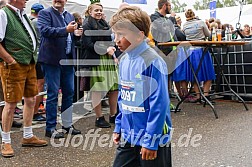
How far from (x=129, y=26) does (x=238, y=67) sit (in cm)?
522

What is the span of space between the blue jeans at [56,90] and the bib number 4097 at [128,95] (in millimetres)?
2167

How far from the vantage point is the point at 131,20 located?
227 centimetres

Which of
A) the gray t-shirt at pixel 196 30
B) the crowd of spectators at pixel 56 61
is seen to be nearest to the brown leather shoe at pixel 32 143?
the crowd of spectators at pixel 56 61

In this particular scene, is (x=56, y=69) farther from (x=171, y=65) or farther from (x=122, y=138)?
(x=171, y=65)

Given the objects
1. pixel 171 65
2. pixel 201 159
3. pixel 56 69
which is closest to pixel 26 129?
pixel 56 69

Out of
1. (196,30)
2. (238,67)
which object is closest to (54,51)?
(196,30)

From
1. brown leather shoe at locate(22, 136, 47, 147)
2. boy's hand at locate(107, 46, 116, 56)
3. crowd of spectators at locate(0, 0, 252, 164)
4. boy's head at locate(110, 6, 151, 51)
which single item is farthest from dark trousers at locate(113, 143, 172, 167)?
boy's hand at locate(107, 46, 116, 56)

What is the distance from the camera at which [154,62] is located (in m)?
2.21

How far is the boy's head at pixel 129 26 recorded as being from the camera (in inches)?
89.3

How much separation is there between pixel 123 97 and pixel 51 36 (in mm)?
2117

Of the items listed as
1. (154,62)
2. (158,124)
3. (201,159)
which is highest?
(154,62)

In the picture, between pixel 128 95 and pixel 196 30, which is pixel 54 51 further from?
pixel 196 30

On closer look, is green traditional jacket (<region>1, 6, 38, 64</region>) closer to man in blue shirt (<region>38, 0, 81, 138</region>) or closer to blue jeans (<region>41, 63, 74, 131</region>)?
man in blue shirt (<region>38, 0, 81, 138</region>)

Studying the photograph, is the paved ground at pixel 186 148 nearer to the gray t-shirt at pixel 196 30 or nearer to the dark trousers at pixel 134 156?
the dark trousers at pixel 134 156
